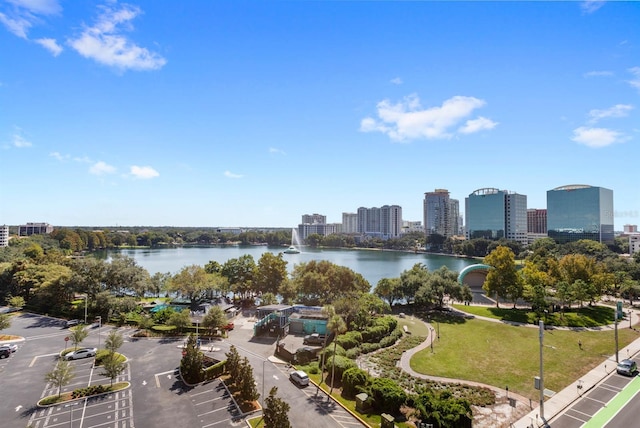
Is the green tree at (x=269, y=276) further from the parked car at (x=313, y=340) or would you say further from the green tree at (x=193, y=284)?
the parked car at (x=313, y=340)

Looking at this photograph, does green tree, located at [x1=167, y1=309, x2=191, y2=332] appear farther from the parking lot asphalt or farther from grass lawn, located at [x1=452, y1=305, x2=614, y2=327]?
grass lawn, located at [x1=452, y1=305, x2=614, y2=327]

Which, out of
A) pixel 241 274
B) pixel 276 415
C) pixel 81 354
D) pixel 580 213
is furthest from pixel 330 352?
pixel 580 213

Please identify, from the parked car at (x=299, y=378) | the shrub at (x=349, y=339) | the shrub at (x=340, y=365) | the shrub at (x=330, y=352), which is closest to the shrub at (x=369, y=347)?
the shrub at (x=349, y=339)

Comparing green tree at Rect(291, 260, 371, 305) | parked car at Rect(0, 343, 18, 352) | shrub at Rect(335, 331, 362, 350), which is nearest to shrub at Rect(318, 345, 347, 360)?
shrub at Rect(335, 331, 362, 350)

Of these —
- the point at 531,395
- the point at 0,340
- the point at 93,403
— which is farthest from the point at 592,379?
the point at 0,340

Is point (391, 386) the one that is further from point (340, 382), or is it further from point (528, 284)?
point (528, 284)
